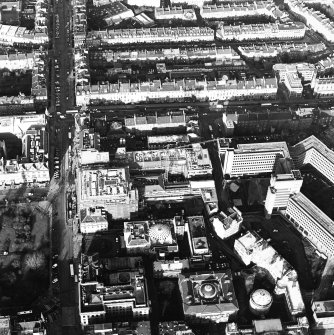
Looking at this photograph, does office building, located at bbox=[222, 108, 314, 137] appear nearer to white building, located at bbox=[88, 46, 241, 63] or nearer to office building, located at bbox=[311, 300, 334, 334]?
white building, located at bbox=[88, 46, 241, 63]

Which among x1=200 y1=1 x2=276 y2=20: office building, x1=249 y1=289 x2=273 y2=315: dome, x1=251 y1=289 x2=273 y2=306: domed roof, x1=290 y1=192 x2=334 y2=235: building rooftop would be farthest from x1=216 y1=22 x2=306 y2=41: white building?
x1=249 y1=289 x2=273 y2=315: dome

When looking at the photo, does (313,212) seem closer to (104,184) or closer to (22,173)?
(104,184)

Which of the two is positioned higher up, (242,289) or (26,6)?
(26,6)

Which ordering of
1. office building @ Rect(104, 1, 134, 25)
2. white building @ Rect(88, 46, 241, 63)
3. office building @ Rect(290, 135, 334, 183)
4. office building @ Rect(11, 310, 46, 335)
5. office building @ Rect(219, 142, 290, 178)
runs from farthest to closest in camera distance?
1. office building @ Rect(104, 1, 134, 25)
2. white building @ Rect(88, 46, 241, 63)
3. office building @ Rect(290, 135, 334, 183)
4. office building @ Rect(219, 142, 290, 178)
5. office building @ Rect(11, 310, 46, 335)

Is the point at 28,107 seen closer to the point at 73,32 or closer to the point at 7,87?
the point at 7,87

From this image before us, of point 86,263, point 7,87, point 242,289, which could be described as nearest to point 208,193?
point 242,289

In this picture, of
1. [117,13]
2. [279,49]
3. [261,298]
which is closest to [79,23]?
[117,13]
